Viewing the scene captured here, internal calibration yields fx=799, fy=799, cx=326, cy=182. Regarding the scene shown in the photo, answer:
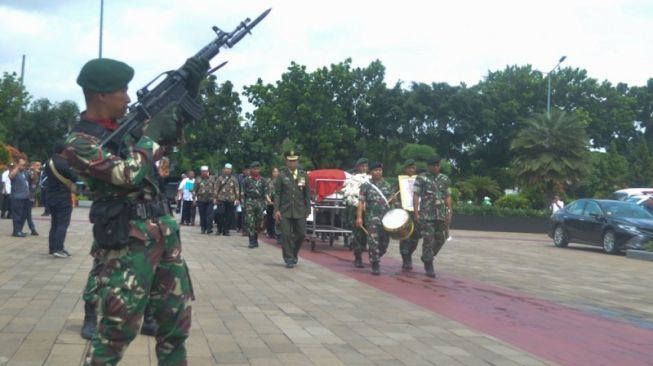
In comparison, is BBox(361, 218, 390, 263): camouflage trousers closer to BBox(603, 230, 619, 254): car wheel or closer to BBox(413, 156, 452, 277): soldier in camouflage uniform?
BBox(413, 156, 452, 277): soldier in camouflage uniform

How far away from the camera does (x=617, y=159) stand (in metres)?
55.2

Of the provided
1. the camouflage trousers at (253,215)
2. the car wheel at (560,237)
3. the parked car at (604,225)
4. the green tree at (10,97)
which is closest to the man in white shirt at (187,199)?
the camouflage trousers at (253,215)

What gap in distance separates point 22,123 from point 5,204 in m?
29.9

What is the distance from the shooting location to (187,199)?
25.0 meters

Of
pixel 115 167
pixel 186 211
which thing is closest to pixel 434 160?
pixel 115 167

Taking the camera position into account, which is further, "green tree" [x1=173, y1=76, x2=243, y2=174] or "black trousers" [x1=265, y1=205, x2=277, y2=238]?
"green tree" [x1=173, y1=76, x2=243, y2=174]

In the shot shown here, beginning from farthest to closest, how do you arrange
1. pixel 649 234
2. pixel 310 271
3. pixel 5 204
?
pixel 5 204 → pixel 649 234 → pixel 310 271

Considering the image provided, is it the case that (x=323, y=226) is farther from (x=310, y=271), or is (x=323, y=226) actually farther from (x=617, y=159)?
(x=617, y=159)

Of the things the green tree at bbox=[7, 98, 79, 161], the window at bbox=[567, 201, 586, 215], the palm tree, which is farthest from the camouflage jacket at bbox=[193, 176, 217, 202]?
the green tree at bbox=[7, 98, 79, 161]

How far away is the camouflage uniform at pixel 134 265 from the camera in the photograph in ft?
12.6

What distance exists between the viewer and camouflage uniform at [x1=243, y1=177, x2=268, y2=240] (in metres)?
16.9

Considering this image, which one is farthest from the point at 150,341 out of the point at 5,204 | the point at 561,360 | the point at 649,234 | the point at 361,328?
the point at 5,204

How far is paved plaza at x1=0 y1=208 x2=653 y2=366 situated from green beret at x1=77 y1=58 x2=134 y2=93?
2384mm

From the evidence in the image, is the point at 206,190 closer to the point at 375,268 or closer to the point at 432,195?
the point at 375,268
